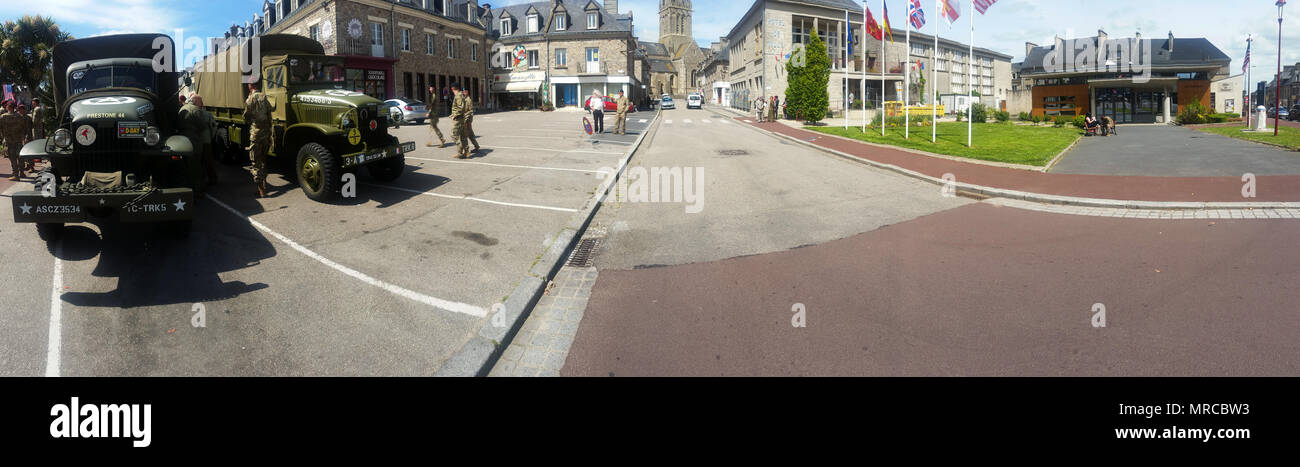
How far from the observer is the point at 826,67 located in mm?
35125

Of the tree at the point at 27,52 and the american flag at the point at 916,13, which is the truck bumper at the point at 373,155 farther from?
the tree at the point at 27,52

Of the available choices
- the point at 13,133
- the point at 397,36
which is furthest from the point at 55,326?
the point at 397,36

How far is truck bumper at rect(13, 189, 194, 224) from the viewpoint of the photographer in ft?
20.2

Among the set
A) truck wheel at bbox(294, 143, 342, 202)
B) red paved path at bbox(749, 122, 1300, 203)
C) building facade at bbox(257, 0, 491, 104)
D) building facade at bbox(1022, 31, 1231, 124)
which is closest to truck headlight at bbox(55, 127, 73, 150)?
truck wheel at bbox(294, 143, 342, 202)

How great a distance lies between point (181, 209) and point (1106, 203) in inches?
501

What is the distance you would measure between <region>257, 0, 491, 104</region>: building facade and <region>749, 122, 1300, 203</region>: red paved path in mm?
29367

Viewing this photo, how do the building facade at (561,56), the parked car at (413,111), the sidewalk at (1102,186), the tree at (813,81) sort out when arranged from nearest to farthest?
the sidewalk at (1102,186) → the parked car at (413,111) → the tree at (813,81) → the building facade at (561,56)

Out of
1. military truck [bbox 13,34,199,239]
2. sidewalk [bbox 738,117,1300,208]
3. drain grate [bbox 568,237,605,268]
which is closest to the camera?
military truck [bbox 13,34,199,239]

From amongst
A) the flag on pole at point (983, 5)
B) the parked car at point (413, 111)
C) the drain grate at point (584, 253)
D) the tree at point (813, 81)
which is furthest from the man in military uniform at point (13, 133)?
the tree at point (813, 81)

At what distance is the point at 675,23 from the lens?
121188 mm

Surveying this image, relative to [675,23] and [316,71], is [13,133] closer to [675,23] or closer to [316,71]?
[316,71]

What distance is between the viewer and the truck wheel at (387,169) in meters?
11.9

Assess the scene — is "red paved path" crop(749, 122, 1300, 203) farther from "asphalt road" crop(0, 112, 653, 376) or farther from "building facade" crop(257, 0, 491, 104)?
"building facade" crop(257, 0, 491, 104)
